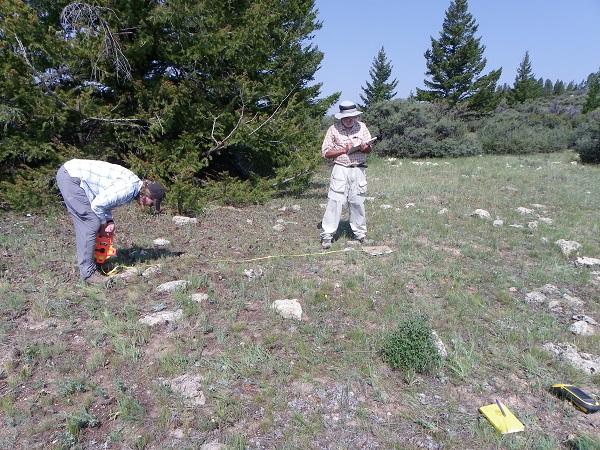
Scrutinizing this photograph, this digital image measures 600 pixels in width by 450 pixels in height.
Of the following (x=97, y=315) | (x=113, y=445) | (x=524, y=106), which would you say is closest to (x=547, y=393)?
(x=113, y=445)

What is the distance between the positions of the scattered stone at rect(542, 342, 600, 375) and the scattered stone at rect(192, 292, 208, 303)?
2.92m

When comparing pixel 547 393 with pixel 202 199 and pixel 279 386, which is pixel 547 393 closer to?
pixel 279 386

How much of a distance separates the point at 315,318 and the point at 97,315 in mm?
1900

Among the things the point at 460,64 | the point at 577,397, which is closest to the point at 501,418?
the point at 577,397

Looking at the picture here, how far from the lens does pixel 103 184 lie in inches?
175

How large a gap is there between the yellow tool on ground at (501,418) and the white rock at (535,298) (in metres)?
1.81

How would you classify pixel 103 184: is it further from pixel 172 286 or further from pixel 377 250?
pixel 377 250

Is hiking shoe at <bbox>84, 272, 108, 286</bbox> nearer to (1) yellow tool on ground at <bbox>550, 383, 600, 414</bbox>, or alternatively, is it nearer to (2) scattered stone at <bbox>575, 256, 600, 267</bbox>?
(1) yellow tool on ground at <bbox>550, 383, 600, 414</bbox>

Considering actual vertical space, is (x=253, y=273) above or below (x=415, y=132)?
below

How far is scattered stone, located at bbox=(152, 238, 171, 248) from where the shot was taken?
5.74m

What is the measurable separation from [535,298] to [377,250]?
1.89 metres

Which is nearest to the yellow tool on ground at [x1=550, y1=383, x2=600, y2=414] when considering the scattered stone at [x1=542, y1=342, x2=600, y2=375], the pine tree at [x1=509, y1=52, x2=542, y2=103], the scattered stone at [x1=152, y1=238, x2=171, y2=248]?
the scattered stone at [x1=542, y1=342, x2=600, y2=375]

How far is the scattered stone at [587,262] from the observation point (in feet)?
17.1

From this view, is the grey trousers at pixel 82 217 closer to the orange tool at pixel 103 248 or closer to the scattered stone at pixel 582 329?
the orange tool at pixel 103 248
